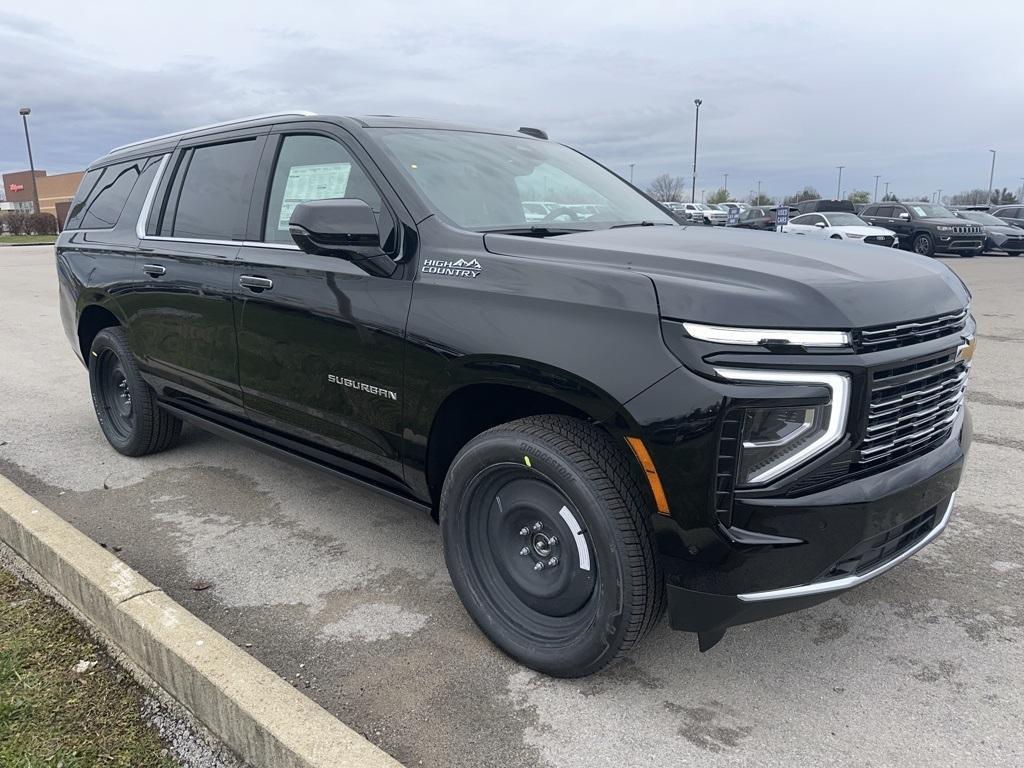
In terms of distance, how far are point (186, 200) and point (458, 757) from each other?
3.21m

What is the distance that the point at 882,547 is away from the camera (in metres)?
2.42

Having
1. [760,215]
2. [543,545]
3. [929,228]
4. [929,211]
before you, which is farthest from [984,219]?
[543,545]

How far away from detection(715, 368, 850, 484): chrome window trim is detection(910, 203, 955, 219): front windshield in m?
24.1

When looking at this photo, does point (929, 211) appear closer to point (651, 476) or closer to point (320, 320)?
point (320, 320)

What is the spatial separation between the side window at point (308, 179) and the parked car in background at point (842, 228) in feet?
61.9

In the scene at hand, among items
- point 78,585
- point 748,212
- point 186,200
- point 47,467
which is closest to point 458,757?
point 78,585

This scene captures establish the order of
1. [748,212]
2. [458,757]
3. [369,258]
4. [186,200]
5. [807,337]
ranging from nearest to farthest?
[807,337] < [458,757] < [369,258] < [186,200] < [748,212]

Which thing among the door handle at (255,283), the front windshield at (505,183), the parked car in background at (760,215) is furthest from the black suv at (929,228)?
the door handle at (255,283)

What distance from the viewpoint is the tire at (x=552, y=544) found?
2.39m

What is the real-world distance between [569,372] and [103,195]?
4.07 m

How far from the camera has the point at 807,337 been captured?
2170 mm

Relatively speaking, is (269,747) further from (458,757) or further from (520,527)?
(520,527)

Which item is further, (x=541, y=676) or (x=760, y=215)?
(x=760, y=215)

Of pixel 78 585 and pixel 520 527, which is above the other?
pixel 520 527
